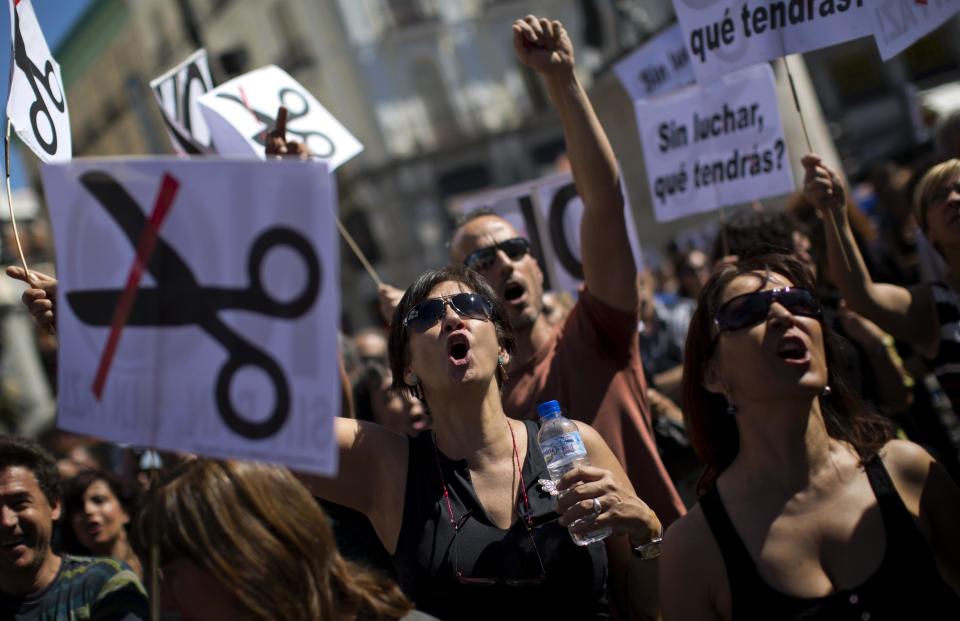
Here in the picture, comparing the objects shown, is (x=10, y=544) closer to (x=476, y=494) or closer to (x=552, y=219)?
(x=476, y=494)

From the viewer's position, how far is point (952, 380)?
3945 millimetres

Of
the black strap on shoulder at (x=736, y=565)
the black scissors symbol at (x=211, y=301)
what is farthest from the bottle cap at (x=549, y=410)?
the black scissors symbol at (x=211, y=301)

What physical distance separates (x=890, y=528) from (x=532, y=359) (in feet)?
4.82

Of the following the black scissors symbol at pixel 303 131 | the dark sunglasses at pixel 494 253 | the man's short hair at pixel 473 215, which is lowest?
the dark sunglasses at pixel 494 253

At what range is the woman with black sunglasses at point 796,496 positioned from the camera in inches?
101

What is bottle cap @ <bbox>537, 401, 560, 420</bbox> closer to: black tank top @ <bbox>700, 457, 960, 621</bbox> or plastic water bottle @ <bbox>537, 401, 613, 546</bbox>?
plastic water bottle @ <bbox>537, 401, 613, 546</bbox>

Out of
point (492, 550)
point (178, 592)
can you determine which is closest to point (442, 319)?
point (492, 550)

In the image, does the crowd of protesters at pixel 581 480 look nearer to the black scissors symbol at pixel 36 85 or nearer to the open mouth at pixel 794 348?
the open mouth at pixel 794 348

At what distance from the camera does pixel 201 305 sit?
Answer: 2475 mm

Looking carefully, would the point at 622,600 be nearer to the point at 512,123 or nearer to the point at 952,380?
the point at 952,380

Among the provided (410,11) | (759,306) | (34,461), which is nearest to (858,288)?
(759,306)

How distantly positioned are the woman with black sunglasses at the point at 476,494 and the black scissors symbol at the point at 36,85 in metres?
1.42

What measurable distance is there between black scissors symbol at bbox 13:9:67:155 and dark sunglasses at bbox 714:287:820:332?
2265 millimetres

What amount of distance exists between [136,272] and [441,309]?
921 mm
